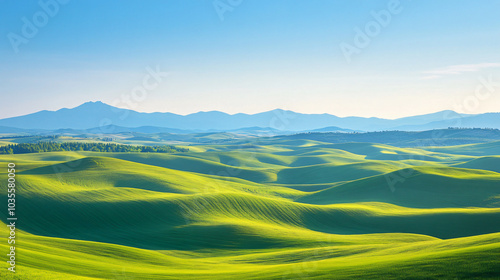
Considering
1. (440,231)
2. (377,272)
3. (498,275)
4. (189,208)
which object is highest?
(498,275)

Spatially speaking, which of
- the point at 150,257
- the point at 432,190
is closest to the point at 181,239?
the point at 150,257

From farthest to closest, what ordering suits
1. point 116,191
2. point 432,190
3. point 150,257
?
1. point 432,190
2. point 116,191
3. point 150,257

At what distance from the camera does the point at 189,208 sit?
51.9 m

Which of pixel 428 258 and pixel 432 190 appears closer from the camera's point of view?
pixel 428 258

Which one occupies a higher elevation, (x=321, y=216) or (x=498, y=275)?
(x=498, y=275)

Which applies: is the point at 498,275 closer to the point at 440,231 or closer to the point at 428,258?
the point at 428,258

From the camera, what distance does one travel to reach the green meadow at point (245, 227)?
2077 centimetres

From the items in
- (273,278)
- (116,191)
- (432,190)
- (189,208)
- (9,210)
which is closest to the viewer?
(273,278)

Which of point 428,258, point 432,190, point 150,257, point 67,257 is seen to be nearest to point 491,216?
point 432,190

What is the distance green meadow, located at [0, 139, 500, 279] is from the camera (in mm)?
20766

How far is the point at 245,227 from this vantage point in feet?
144

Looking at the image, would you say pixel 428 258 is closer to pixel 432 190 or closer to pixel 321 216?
pixel 321 216

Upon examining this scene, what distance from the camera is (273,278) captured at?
793 inches

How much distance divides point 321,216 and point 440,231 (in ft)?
52.1
